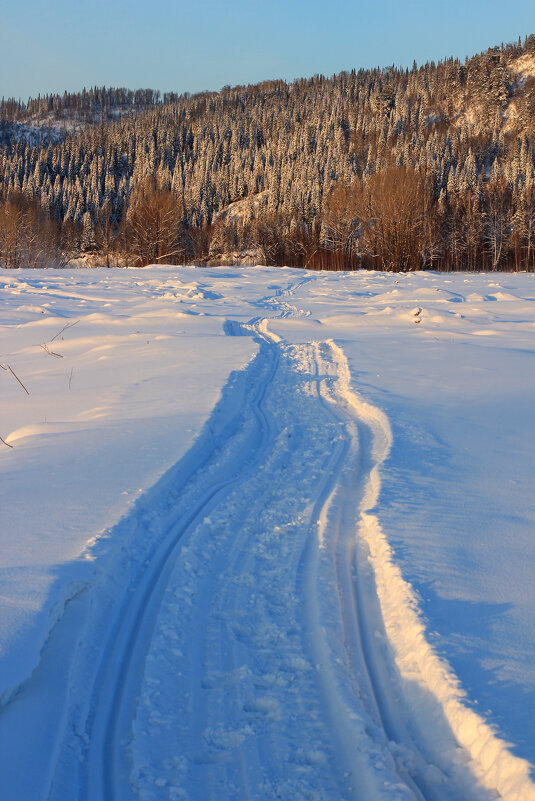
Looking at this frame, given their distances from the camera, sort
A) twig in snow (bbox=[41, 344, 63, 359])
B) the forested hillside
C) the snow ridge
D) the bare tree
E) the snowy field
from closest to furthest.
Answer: the snow ridge
the snowy field
twig in snow (bbox=[41, 344, 63, 359])
the bare tree
the forested hillside

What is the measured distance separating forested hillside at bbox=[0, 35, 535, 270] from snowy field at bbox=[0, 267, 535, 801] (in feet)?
113

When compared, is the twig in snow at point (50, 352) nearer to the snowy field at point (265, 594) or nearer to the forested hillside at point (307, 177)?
the snowy field at point (265, 594)

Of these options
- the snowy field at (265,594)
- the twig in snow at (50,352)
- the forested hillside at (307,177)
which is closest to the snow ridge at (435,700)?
the snowy field at (265,594)

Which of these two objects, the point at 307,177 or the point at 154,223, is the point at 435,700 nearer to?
the point at 154,223

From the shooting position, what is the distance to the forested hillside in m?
42.0

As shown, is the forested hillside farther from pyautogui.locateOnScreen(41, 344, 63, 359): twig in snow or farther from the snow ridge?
the snow ridge

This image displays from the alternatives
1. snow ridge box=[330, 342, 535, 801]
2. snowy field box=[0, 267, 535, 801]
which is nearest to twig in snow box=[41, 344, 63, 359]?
snowy field box=[0, 267, 535, 801]

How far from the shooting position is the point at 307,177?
3349 inches

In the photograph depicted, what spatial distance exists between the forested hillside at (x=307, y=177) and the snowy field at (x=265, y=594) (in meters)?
34.6

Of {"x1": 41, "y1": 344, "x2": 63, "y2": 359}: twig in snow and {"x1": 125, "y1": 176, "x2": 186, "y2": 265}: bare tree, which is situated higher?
→ {"x1": 125, "y1": 176, "x2": 186, "y2": 265}: bare tree

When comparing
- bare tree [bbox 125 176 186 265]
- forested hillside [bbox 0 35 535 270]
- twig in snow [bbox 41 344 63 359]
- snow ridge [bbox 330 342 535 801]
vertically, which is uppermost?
forested hillside [bbox 0 35 535 270]

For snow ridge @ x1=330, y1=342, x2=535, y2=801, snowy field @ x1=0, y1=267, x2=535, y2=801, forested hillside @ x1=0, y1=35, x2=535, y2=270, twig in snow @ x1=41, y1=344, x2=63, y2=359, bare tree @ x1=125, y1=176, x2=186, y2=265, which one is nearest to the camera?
snow ridge @ x1=330, y1=342, x2=535, y2=801

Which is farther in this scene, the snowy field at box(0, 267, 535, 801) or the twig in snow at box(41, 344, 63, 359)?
the twig in snow at box(41, 344, 63, 359)

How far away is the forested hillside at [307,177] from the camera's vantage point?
42000mm
